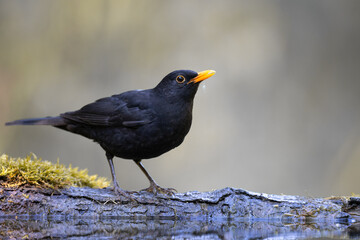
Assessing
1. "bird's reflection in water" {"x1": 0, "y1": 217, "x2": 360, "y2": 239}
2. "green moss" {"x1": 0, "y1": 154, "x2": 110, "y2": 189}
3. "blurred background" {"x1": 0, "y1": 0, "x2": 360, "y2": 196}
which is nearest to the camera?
"bird's reflection in water" {"x1": 0, "y1": 217, "x2": 360, "y2": 239}

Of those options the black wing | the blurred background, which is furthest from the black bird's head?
the blurred background

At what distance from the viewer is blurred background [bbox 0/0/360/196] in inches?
330

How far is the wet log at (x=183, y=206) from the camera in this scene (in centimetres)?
411

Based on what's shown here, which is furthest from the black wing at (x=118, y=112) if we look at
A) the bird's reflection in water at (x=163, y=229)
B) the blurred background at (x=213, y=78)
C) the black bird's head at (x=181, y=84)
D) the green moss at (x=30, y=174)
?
the blurred background at (x=213, y=78)

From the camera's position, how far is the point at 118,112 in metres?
4.88

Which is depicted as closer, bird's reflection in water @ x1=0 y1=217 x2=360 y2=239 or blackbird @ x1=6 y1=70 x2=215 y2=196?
bird's reflection in water @ x1=0 y1=217 x2=360 y2=239

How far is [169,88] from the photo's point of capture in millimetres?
4836

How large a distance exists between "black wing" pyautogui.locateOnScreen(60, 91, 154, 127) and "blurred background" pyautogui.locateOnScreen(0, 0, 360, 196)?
11.8 ft

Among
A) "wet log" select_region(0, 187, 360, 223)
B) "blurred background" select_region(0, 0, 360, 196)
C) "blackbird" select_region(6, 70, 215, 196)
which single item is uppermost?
"blurred background" select_region(0, 0, 360, 196)

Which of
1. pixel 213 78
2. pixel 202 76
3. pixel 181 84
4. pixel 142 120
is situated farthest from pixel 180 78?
pixel 213 78

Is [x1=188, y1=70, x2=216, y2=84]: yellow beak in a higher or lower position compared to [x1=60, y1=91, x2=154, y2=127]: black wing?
higher

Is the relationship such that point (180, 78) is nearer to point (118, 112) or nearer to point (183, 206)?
point (118, 112)

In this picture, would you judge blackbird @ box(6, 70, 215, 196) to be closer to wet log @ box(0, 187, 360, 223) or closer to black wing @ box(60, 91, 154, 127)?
black wing @ box(60, 91, 154, 127)

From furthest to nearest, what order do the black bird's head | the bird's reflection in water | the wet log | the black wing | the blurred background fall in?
the blurred background → the black bird's head → the black wing → the wet log → the bird's reflection in water
